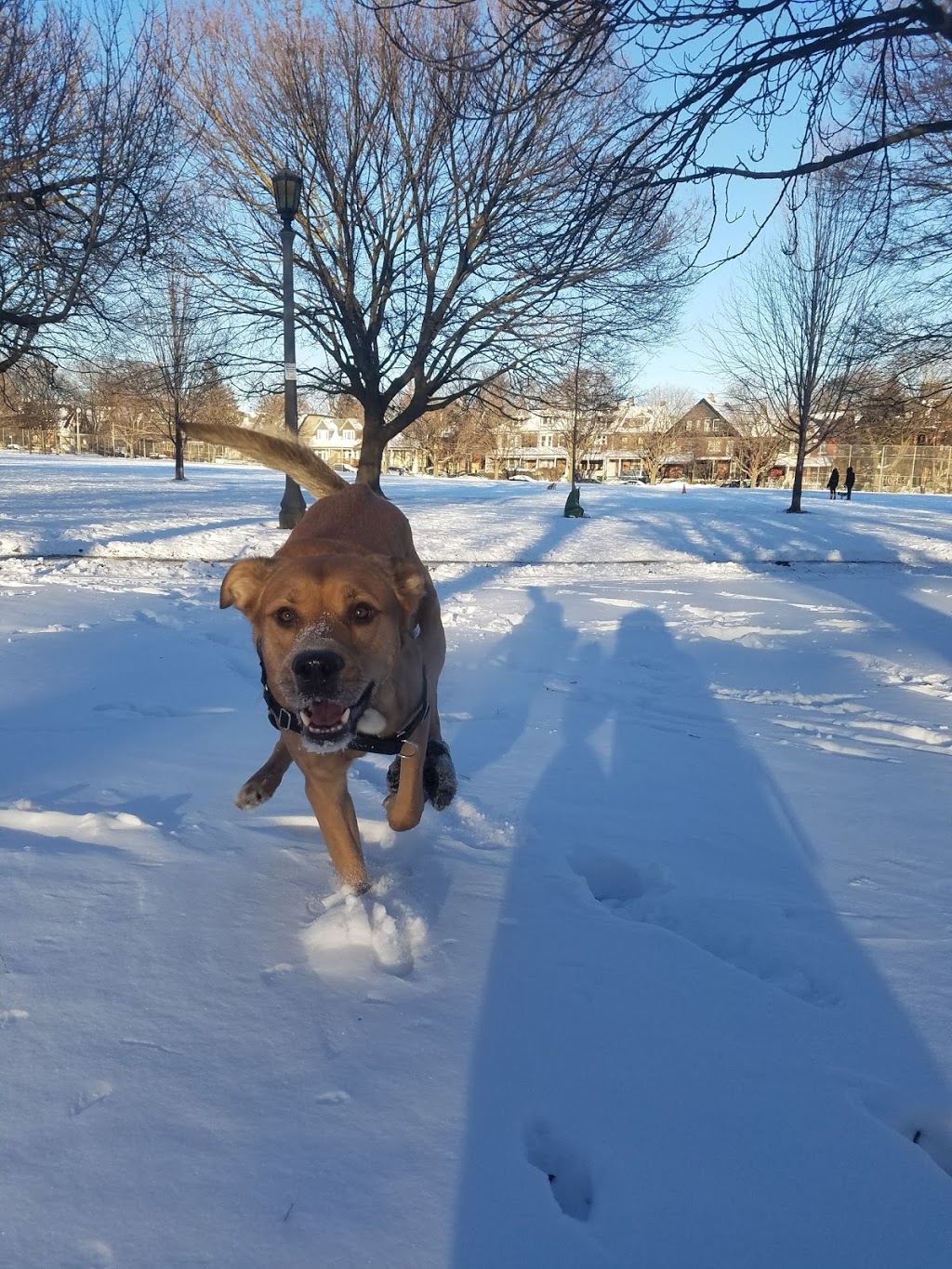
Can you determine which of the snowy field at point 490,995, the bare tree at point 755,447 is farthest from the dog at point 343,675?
the bare tree at point 755,447

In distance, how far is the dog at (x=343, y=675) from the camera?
235 centimetres

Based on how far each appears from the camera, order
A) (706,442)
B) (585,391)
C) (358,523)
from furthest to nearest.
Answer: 1. (706,442)
2. (585,391)
3. (358,523)

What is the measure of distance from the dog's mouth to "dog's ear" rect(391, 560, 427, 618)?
59 cm

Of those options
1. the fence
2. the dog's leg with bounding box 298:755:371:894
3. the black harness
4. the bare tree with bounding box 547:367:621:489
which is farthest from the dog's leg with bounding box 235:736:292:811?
the fence

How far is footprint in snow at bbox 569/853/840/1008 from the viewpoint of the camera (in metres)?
2.17

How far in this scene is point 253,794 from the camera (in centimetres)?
295

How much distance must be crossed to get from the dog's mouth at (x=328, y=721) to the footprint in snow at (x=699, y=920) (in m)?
0.96

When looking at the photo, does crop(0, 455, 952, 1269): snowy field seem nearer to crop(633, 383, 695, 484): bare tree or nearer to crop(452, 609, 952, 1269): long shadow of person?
crop(452, 609, 952, 1269): long shadow of person

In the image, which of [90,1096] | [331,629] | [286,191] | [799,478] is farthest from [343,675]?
[799,478]

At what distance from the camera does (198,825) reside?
2869mm

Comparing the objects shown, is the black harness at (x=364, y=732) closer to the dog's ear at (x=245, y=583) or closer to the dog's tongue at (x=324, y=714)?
the dog's tongue at (x=324, y=714)

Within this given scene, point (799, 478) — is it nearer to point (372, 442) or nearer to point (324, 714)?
point (372, 442)

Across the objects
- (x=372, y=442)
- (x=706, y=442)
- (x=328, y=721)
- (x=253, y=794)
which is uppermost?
(x=706, y=442)

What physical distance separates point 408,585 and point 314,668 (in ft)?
2.16
